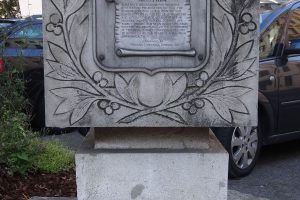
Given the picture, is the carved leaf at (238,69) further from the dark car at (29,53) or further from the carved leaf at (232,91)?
the dark car at (29,53)

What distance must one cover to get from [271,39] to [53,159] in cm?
277

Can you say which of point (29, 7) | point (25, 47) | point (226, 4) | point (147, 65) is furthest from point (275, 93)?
point (29, 7)

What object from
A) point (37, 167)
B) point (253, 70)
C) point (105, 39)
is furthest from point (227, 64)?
point (37, 167)

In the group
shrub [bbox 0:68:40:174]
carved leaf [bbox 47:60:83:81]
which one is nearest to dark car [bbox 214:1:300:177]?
shrub [bbox 0:68:40:174]

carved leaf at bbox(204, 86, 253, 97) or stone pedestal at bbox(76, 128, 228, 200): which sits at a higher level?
carved leaf at bbox(204, 86, 253, 97)

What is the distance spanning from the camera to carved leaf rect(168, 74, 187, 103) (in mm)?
3344

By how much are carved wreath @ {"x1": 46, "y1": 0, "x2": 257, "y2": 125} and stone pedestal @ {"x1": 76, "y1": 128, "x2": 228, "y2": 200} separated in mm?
189

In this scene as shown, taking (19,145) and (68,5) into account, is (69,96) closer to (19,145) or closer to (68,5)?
(68,5)

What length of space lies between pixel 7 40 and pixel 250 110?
3.75 meters

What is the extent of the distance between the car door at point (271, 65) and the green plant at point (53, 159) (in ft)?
6.95

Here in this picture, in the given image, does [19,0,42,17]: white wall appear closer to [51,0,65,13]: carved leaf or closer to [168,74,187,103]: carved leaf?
[51,0,65,13]: carved leaf

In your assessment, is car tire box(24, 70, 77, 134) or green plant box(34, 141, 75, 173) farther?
car tire box(24, 70, 77, 134)

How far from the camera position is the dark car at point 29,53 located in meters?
6.27

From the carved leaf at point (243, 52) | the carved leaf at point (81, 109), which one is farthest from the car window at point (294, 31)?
the carved leaf at point (81, 109)
